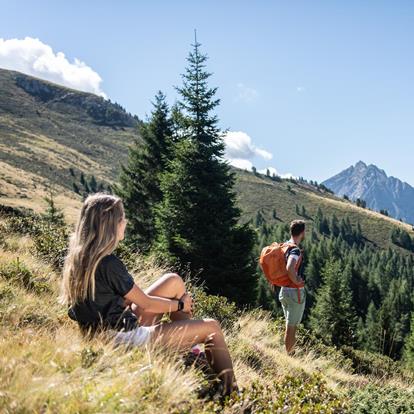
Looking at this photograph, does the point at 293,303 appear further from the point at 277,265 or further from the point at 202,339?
the point at 202,339

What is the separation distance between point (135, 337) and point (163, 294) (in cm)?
67

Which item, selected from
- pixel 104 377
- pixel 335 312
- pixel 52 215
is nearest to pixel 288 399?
pixel 104 377

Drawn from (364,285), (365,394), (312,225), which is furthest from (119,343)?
(312,225)

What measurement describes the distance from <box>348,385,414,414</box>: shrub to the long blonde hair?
2822 mm

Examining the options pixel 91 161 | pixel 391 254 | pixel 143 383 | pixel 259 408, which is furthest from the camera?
pixel 91 161

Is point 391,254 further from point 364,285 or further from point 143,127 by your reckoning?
point 143,127

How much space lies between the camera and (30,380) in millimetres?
2725

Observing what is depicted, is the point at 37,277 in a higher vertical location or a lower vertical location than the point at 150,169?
lower

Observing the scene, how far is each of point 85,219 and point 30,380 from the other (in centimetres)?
152

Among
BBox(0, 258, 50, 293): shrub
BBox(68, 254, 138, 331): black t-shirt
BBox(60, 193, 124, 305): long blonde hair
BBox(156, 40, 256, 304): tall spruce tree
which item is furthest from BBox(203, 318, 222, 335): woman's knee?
BBox(156, 40, 256, 304): tall spruce tree

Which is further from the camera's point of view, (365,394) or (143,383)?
(365,394)

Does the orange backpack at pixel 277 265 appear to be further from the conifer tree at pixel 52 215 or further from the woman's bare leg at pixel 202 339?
the conifer tree at pixel 52 215

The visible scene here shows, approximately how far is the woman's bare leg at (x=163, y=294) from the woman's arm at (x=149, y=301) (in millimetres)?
200

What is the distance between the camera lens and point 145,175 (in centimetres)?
2303
